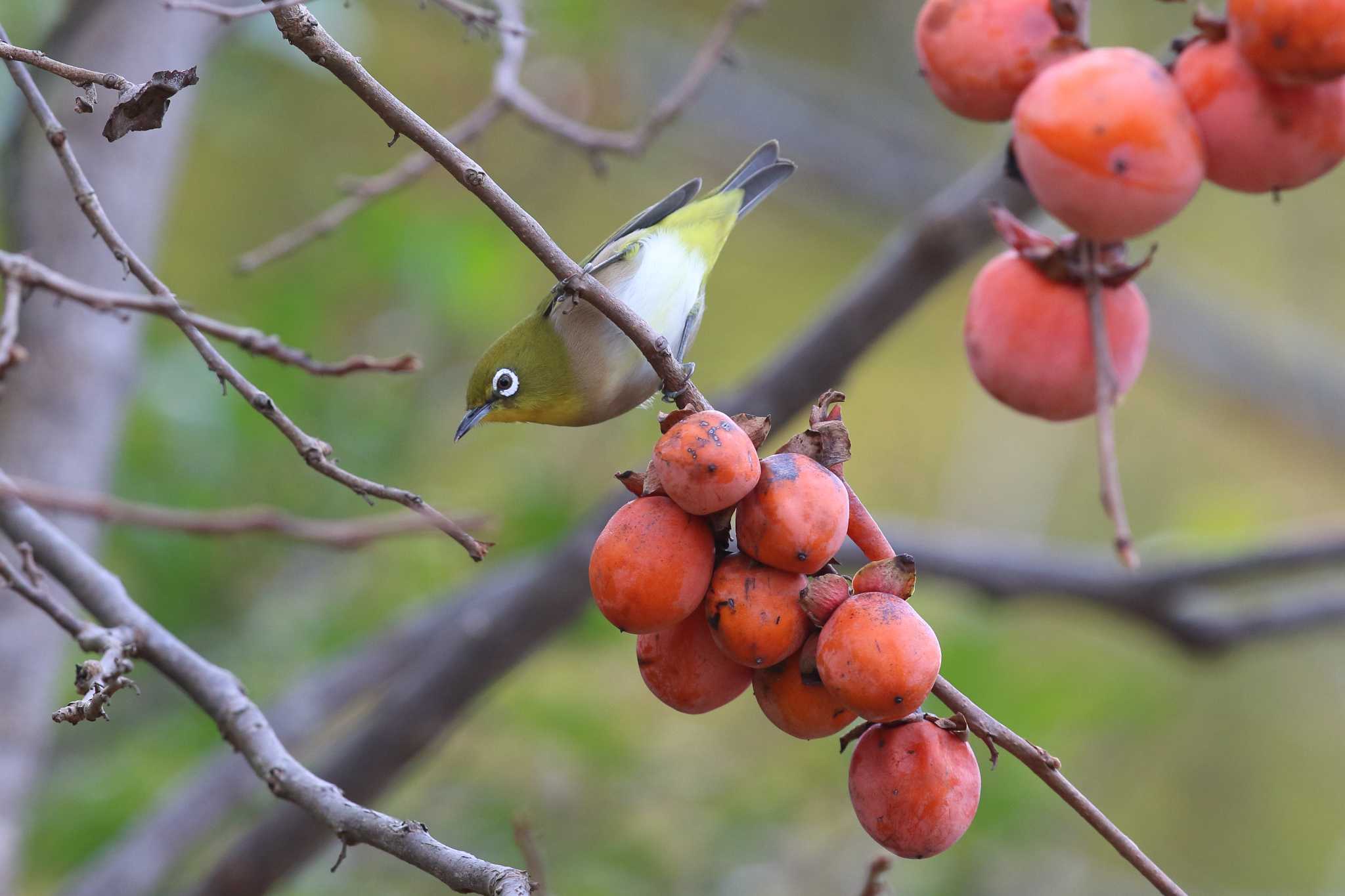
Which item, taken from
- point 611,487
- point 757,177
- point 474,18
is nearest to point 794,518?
point 474,18

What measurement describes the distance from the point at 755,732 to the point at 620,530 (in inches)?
145

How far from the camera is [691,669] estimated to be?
123 centimetres

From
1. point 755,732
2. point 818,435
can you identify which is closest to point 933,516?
point 755,732

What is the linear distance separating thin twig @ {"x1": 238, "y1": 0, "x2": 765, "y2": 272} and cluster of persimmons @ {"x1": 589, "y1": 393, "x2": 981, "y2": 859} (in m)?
1.05

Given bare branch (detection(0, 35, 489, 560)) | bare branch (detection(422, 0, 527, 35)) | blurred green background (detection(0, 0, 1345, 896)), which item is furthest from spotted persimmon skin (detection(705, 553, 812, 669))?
blurred green background (detection(0, 0, 1345, 896))

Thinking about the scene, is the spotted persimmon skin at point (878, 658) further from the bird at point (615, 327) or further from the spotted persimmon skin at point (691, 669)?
the bird at point (615, 327)

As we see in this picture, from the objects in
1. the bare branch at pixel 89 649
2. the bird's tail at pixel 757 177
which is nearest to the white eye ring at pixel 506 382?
the bird's tail at pixel 757 177

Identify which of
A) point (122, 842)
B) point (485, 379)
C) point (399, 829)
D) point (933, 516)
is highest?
point (399, 829)

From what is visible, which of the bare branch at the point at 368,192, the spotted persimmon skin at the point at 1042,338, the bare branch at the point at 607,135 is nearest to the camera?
the spotted persimmon skin at the point at 1042,338

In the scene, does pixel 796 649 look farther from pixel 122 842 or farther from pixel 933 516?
pixel 933 516

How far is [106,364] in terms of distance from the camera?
286 cm

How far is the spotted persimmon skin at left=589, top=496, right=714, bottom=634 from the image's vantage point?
1.15 m

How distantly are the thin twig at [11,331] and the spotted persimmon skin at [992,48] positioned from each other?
916 mm

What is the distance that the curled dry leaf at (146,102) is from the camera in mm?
1127
